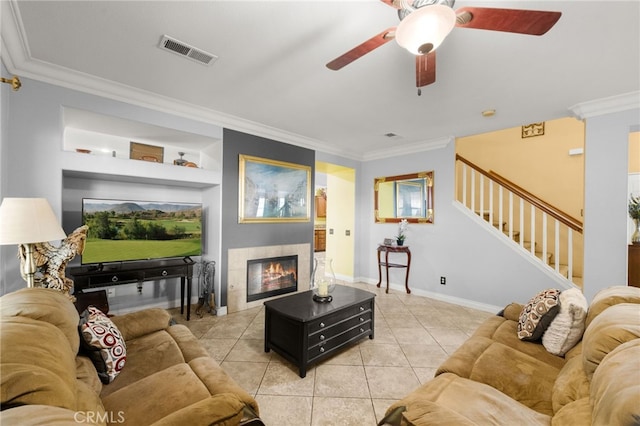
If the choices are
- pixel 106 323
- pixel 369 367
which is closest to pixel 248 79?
pixel 106 323

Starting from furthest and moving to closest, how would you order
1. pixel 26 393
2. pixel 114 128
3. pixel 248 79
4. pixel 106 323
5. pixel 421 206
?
pixel 421 206 → pixel 114 128 → pixel 248 79 → pixel 106 323 → pixel 26 393

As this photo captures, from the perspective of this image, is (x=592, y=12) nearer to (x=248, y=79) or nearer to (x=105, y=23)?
(x=248, y=79)

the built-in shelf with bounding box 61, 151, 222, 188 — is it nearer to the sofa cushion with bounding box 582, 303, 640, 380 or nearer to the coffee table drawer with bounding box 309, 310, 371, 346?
the coffee table drawer with bounding box 309, 310, 371, 346

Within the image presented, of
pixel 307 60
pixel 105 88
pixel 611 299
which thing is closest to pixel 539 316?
pixel 611 299

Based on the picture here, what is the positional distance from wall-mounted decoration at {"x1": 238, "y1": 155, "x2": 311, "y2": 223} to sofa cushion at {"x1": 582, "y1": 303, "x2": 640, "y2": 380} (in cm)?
343

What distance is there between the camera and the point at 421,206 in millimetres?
4551

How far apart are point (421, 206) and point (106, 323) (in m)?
4.31

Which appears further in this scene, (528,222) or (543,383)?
(528,222)

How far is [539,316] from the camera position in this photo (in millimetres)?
1750

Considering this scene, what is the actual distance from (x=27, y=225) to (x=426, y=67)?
278 centimetres

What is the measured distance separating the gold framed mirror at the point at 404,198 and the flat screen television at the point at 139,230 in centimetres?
319

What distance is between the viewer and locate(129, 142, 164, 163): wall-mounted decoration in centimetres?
307

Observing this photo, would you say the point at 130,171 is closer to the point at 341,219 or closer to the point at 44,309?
the point at 44,309

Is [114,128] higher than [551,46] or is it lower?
lower
